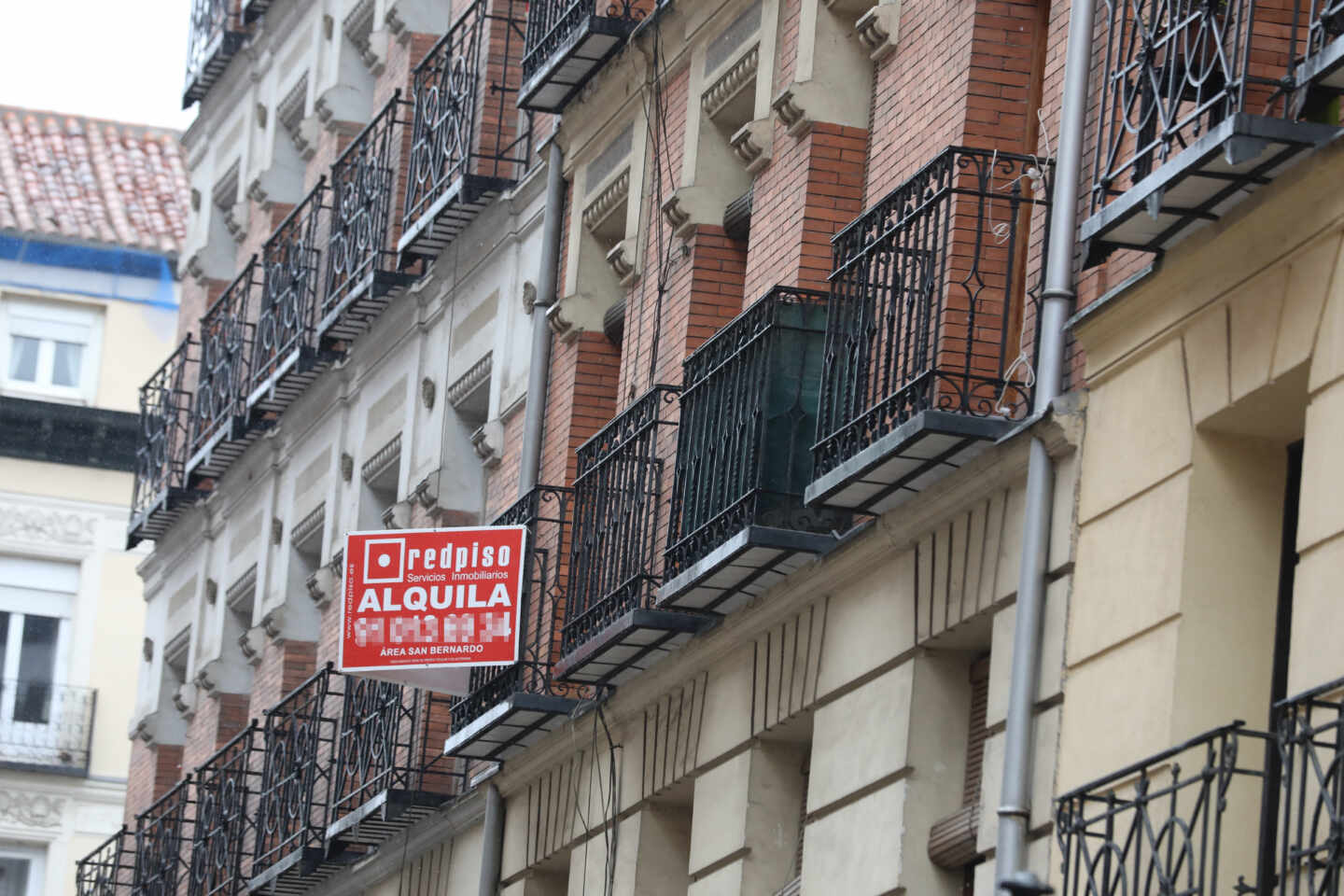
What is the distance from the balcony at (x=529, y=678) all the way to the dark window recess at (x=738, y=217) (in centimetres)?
190

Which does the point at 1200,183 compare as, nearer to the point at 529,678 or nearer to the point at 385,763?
the point at 529,678

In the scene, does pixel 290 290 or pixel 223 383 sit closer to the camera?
pixel 290 290

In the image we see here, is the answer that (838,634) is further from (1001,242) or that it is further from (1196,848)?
(1196,848)

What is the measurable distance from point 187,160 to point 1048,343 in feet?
78.4

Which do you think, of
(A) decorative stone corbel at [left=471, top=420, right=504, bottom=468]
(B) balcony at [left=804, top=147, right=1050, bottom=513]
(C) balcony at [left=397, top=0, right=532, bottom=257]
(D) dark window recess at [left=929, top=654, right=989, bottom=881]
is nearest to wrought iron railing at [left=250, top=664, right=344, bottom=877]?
(A) decorative stone corbel at [left=471, top=420, right=504, bottom=468]

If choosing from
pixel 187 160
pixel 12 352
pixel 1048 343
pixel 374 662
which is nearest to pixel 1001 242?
pixel 1048 343

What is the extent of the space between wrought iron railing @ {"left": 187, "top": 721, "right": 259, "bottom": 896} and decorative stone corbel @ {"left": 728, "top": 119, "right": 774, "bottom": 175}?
871cm

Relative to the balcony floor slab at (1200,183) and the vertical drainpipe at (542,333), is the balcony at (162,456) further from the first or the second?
the balcony floor slab at (1200,183)

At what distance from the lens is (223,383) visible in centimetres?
3153

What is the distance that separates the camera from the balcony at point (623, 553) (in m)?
19.0

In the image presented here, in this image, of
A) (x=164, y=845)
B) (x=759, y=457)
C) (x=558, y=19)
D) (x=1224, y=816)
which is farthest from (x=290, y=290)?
(x=1224, y=816)

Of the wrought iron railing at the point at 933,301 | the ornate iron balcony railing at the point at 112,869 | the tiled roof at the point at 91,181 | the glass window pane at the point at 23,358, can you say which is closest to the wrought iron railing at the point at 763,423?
the wrought iron railing at the point at 933,301

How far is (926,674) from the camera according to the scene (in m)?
16.2

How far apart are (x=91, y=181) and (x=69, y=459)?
5002mm
